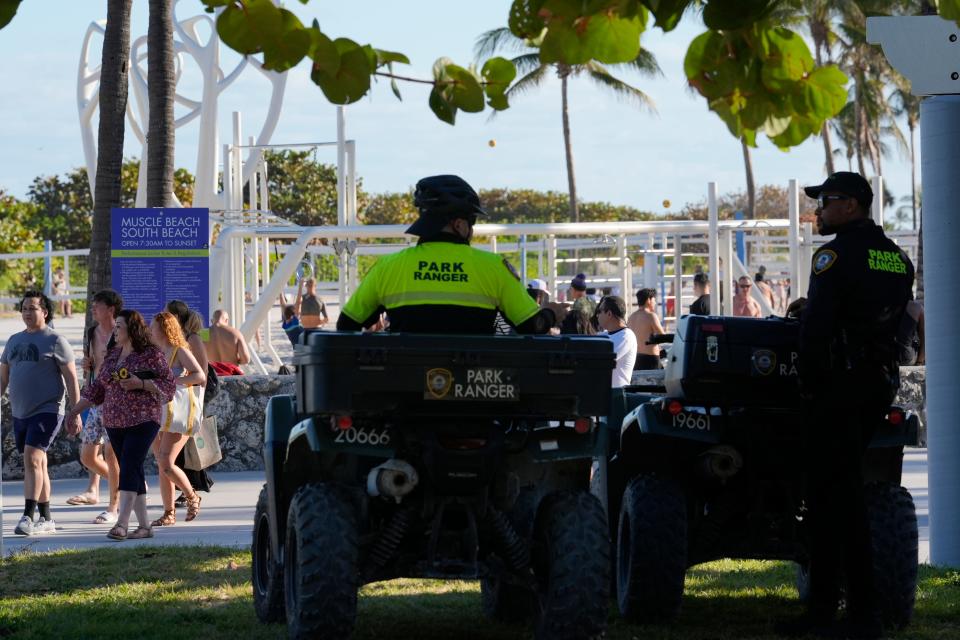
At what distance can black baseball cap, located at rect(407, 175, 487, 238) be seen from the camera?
6184 millimetres

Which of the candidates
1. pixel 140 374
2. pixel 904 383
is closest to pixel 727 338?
pixel 140 374

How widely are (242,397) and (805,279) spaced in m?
7.57

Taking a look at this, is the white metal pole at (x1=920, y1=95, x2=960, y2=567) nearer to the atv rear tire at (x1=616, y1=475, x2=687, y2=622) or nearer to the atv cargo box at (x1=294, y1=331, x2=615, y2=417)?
the atv rear tire at (x1=616, y1=475, x2=687, y2=622)

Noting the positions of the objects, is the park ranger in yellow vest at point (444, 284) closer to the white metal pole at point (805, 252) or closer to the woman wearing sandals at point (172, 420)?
the woman wearing sandals at point (172, 420)

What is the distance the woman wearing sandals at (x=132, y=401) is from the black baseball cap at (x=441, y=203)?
4.44 metres

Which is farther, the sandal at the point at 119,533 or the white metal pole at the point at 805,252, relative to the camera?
the white metal pole at the point at 805,252

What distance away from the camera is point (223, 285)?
1906cm

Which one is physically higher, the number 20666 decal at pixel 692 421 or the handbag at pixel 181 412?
the number 20666 decal at pixel 692 421

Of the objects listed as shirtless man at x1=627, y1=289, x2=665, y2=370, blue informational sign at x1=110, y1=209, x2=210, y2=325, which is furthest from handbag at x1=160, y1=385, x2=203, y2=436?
shirtless man at x1=627, y1=289, x2=665, y2=370

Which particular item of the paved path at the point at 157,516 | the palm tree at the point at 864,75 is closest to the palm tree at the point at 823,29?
the palm tree at the point at 864,75

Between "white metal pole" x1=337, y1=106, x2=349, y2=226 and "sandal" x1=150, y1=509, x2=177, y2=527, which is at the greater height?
"white metal pole" x1=337, y1=106, x2=349, y2=226

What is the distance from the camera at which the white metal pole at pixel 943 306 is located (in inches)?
348

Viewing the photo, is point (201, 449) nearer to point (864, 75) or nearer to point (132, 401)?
point (132, 401)

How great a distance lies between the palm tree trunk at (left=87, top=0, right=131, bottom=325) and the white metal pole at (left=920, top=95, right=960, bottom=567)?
867 cm
